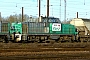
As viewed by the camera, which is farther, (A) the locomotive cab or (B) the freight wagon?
(B) the freight wagon

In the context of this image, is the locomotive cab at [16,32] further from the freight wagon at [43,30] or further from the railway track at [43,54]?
the railway track at [43,54]

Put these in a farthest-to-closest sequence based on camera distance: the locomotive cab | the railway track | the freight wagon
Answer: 1. the freight wagon
2. the locomotive cab
3. the railway track

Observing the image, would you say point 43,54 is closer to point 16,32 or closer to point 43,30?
point 16,32

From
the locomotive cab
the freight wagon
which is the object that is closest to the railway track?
the locomotive cab

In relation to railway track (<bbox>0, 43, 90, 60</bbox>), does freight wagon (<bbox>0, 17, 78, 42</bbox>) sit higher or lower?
higher

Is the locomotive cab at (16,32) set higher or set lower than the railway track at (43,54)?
higher

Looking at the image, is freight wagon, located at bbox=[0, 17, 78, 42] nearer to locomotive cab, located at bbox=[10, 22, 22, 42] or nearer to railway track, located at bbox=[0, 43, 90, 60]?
locomotive cab, located at bbox=[10, 22, 22, 42]

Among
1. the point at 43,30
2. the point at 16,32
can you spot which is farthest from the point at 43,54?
the point at 43,30

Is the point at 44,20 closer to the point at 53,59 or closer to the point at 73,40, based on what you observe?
the point at 73,40

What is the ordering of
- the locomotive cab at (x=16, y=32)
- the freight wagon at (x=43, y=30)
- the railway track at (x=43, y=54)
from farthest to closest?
the freight wagon at (x=43, y=30) < the locomotive cab at (x=16, y=32) < the railway track at (x=43, y=54)

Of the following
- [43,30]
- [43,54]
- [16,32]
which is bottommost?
[43,54]

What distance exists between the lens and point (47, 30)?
29.8 meters

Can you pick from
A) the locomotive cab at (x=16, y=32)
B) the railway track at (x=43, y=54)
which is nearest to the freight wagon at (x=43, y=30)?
the locomotive cab at (x=16, y=32)

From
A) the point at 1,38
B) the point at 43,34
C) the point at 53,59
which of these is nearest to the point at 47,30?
the point at 43,34
